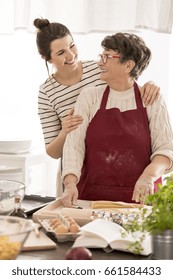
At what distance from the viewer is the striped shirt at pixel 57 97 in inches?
114

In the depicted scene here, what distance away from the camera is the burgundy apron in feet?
8.18

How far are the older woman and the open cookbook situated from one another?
733 mm

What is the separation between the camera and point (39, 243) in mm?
1697

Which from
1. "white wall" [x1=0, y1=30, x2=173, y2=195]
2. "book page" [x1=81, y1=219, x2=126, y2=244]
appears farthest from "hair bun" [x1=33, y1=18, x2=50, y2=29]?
"white wall" [x1=0, y1=30, x2=173, y2=195]

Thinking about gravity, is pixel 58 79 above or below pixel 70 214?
above

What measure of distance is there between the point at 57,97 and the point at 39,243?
1.31m

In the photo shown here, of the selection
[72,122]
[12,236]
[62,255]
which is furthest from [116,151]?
[12,236]

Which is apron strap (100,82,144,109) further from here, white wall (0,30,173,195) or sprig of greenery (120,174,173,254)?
white wall (0,30,173,195)

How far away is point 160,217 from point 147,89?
113cm

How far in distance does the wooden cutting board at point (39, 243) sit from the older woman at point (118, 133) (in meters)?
0.71

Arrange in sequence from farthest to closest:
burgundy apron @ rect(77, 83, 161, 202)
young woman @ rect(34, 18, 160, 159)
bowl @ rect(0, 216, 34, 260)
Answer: young woman @ rect(34, 18, 160, 159), burgundy apron @ rect(77, 83, 161, 202), bowl @ rect(0, 216, 34, 260)

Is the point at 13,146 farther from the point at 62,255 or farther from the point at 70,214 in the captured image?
the point at 62,255

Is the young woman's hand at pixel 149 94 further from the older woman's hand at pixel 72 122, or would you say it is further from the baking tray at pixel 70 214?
the baking tray at pixel 70 214
